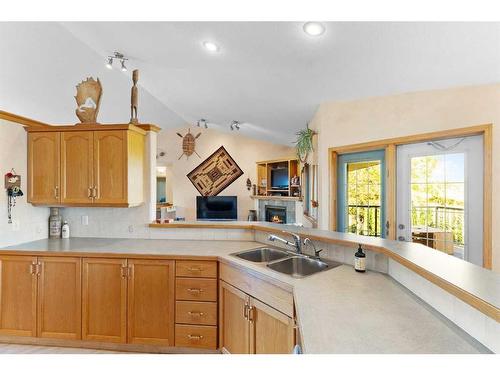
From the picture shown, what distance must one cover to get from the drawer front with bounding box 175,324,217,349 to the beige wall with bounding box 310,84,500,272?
208cm

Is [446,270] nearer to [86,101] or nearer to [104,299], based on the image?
[104,299]

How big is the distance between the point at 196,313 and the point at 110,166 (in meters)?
1.62

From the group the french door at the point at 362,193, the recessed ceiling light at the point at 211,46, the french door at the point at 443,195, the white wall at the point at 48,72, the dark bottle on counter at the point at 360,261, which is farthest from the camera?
the french door at the point at 362,193

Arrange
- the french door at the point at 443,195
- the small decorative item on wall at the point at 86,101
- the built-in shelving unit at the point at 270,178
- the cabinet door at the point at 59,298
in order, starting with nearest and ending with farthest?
the cabinet door at the point at 59,298 → the french door at the point at 443,195 → the small decorative item on wall at the point at 86,101 → the built-in shelving unit at the point at 270,178

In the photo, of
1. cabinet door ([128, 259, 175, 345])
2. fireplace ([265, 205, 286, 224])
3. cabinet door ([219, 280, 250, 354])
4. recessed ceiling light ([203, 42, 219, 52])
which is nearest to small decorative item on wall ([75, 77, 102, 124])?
recessed ceiling light ([203, 42, 219, 52])

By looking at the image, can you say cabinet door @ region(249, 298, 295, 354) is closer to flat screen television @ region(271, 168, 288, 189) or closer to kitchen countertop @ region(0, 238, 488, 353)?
kitchen countertop @ region(0, 238, 488, 353)

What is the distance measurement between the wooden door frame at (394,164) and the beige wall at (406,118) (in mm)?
41

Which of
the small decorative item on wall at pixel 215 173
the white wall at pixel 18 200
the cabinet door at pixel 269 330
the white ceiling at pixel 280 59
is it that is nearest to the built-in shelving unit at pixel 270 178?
the small decorative item on wall at pixel 215 173

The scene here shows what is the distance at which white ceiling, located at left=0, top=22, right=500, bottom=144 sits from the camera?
2017 mm

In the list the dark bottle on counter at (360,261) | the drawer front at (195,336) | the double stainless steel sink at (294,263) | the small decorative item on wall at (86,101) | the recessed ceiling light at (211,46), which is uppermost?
the recessed ceiling light at (211,46)

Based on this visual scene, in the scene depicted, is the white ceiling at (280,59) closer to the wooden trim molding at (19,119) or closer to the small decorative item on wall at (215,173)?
the wooden trim molding at (19,119)

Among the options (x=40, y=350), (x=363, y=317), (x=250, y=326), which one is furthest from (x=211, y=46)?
(x=40, y=350)

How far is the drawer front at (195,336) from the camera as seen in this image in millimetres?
2262
